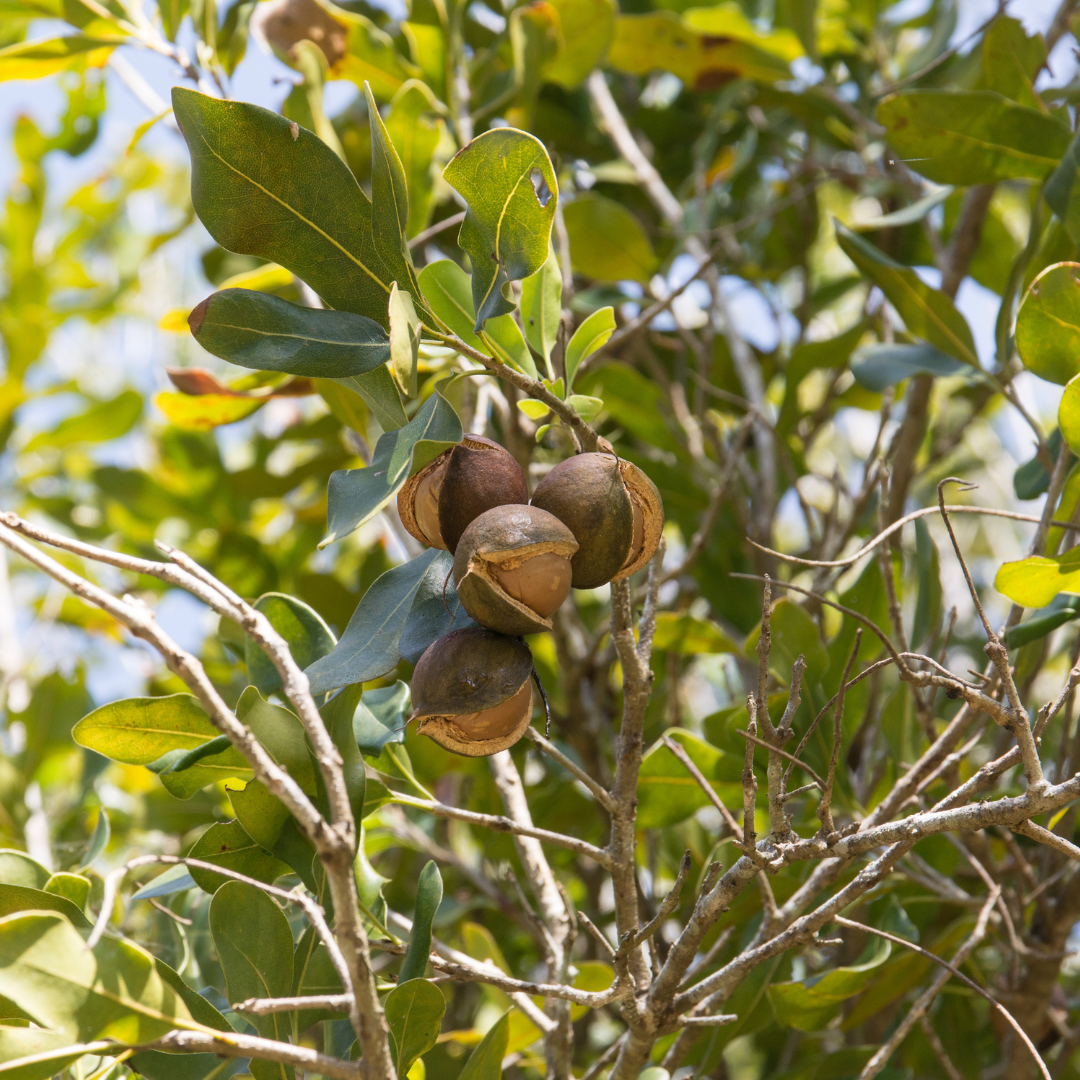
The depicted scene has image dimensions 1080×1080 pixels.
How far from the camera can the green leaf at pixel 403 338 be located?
0.73 metres

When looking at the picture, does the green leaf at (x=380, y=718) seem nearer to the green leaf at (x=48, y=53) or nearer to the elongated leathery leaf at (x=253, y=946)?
the elongated leathery leaf at (x=253, y=946)

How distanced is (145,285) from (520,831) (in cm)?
337

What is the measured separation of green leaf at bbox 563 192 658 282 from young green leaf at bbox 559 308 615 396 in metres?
0.79

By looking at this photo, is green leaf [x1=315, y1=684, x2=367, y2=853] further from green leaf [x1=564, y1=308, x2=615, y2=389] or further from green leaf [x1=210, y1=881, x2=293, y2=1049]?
green leaf [x1=564, y1=308, x2=615, y2=389]

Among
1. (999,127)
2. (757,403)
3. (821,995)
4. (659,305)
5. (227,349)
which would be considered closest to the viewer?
(227,349)

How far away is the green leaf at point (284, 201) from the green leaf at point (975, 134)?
0.86m

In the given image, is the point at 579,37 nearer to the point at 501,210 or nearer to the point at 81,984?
the point at 501,210

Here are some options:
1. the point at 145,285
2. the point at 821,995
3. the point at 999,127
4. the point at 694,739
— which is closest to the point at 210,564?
the point at 694,739

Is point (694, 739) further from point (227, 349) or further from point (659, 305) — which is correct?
point (227, 349)

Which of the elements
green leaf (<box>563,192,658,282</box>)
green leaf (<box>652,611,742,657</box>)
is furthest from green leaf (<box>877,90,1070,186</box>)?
green leaf (<box>652,611,742,657</box>)

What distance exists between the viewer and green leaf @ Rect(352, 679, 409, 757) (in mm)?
Result: 986

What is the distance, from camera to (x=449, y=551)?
0.90 meters

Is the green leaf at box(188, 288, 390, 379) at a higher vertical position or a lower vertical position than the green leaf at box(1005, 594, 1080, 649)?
higher

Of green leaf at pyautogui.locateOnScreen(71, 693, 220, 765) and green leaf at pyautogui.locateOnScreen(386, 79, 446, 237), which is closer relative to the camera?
green leaf at pyautogui.locateOnScreen(71, 693, 220, 765)
